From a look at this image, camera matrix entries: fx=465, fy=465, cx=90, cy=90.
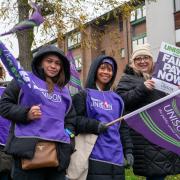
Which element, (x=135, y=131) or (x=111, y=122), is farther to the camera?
(x=135, y=131)

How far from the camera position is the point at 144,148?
14.5ft

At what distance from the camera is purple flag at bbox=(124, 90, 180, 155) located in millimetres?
4266

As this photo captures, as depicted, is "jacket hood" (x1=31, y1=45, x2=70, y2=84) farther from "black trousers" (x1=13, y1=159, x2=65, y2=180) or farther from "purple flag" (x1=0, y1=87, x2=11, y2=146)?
"purple flag" (x1=0, y1=87, x2=11, y2=146)

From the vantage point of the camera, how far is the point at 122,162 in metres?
4.08

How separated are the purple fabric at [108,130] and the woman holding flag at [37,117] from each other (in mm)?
272

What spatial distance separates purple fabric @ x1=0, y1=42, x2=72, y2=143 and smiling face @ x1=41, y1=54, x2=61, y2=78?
4.3 inches

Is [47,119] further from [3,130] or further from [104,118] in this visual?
[3,130]

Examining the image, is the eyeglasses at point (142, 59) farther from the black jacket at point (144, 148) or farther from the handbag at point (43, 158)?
the handbag at point (43, 158)

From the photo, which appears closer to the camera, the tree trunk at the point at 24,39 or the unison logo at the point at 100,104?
the unison logo at the point at 100,104

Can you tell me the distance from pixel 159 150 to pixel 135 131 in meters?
0.30

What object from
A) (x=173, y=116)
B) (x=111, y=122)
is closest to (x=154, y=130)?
(x=173, y=116)

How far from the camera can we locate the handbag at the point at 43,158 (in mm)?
3541

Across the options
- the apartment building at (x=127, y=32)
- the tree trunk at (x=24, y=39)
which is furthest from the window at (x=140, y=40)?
the tree trunk at (x=24, y=39)

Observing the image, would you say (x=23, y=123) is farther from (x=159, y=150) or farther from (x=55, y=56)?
(x=159, y=150)
